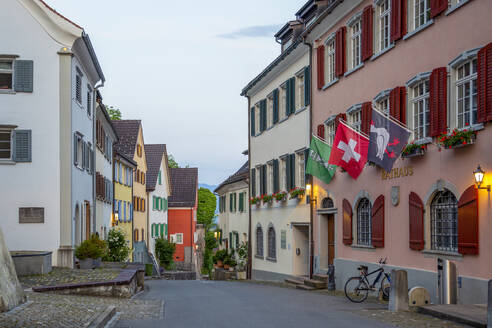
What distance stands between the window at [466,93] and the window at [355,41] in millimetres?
6704

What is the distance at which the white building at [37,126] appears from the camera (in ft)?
83.6

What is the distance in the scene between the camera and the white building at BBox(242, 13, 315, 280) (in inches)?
1107

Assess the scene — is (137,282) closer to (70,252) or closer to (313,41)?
(70,252)

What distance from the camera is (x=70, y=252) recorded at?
25.9 metres

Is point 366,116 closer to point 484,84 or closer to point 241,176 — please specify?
point 484,84

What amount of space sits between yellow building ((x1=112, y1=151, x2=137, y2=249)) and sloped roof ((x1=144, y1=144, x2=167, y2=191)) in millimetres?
9747

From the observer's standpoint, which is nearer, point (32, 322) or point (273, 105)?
point (32, 322)

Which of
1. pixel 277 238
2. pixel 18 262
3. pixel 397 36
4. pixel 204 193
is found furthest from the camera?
pixel 204 193

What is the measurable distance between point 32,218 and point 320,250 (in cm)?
1034

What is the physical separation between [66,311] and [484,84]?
359 inches

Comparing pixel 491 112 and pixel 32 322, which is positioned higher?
pixel 491 112

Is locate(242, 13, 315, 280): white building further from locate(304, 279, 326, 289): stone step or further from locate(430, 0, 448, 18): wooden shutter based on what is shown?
locate(430, 0, 448, 18): wooden shutter

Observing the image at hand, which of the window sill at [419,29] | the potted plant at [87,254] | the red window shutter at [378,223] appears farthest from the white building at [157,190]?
the window sill at [419,29]

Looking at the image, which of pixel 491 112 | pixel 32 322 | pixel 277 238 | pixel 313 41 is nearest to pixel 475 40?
pixel 491 112
